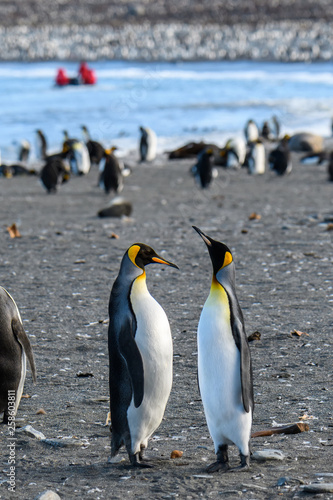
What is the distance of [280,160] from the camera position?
12.7 meters

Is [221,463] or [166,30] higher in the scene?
[166,30]

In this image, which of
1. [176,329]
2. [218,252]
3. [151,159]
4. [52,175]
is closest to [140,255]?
[218,252]

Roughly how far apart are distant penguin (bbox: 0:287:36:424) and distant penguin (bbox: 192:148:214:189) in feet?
27.2

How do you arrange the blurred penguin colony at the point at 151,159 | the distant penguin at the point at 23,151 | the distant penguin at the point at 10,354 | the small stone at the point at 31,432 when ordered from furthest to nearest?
the distant penguin at the point at 23,151
the blurred penguin colony at the point at 151,159
the distant penguin at the point at 10,354
the small stone at the point at 31,432

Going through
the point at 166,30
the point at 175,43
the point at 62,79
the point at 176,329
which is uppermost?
the point at 166,30

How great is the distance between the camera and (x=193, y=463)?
9.39 ft

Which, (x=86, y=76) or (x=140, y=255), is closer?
(x=140, y=255)

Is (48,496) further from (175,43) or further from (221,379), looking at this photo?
(175,43)

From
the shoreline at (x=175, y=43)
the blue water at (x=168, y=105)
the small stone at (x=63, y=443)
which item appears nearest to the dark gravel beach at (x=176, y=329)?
the small stone at (x=63, y=443)

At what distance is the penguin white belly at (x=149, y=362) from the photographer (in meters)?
2.88

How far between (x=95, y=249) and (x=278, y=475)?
4.53 metres

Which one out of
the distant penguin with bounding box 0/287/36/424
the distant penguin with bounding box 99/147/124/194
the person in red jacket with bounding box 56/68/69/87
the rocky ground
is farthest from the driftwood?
the rocky ground

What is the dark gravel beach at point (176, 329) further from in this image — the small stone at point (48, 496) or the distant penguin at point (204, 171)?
the distant penguin at point (204, 171)

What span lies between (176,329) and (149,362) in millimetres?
1710
